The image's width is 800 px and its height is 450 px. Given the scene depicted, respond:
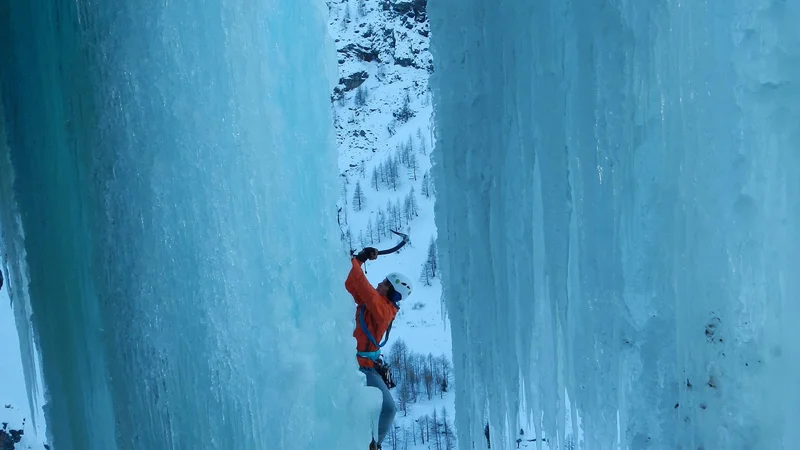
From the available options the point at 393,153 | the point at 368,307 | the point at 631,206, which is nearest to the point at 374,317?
the point at 368,307

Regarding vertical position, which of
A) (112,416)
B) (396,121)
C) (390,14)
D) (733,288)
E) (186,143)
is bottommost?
(112,416)

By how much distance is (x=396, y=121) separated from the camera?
22.4 metres

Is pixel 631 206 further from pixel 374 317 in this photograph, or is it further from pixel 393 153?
pixel 393 153

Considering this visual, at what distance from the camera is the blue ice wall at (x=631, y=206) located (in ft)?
3.55

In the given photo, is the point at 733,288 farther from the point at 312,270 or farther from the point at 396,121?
the point at 396,121

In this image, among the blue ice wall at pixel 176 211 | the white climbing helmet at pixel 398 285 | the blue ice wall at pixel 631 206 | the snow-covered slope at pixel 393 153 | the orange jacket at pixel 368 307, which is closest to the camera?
the blue ice wall at pixel 631 206

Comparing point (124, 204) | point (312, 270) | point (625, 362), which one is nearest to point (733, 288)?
point (625, 362)

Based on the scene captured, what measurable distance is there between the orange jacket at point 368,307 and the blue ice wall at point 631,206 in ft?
7.03

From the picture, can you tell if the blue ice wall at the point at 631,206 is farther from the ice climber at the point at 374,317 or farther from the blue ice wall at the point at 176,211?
the ice climber at the point at 374,317

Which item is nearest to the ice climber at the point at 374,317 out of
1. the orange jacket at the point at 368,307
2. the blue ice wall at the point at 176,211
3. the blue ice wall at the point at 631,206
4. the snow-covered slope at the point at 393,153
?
the orange jacket at the point at 368,307

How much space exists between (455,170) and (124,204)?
0.81 meters

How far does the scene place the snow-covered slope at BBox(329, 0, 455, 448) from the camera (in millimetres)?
Answer: 10930

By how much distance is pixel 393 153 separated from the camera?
19.9 m

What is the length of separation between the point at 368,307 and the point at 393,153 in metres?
16.4
